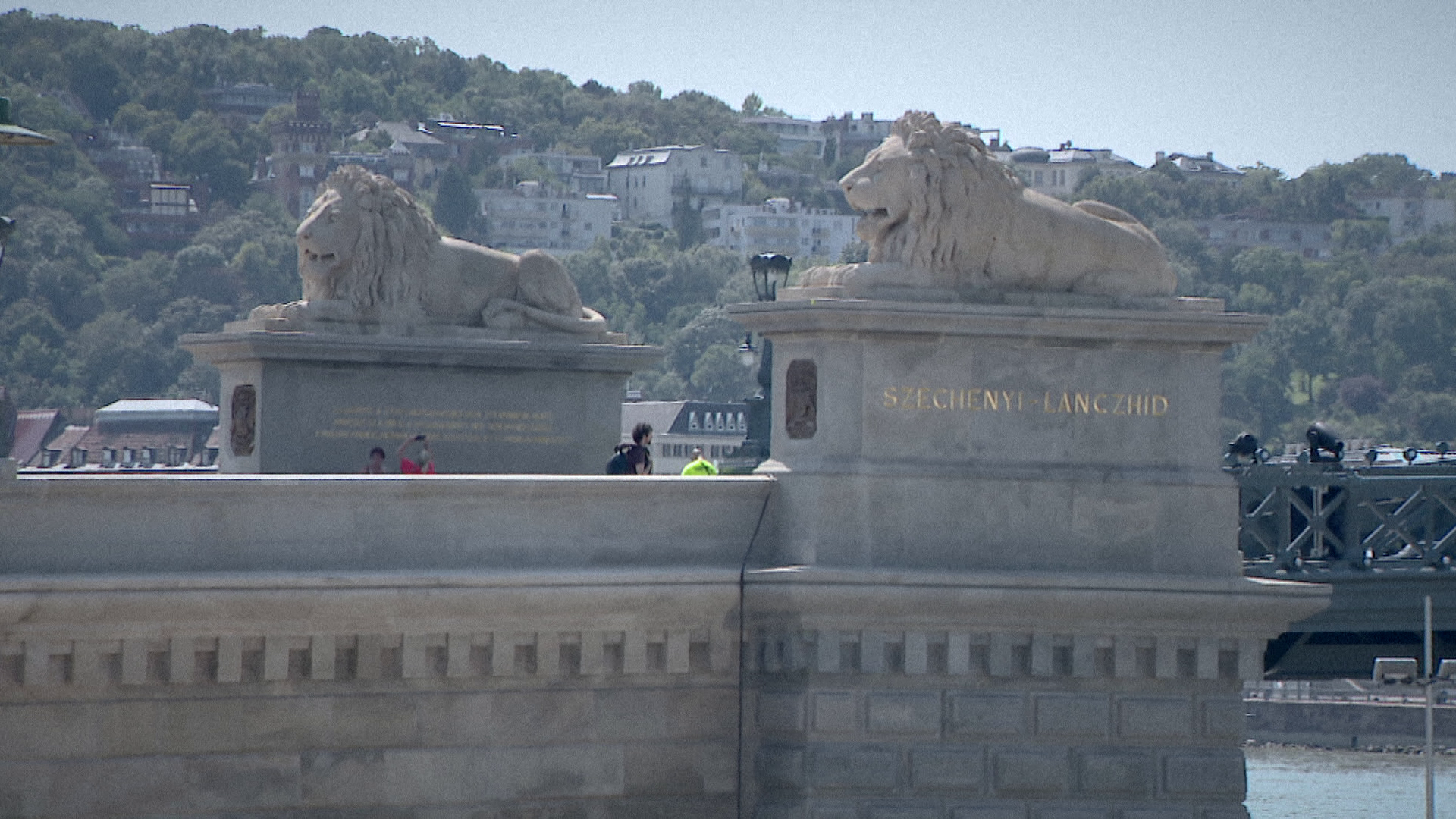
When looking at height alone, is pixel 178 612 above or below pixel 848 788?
above

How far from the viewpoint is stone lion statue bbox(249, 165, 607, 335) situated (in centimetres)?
2877

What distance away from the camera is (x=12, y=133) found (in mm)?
21969

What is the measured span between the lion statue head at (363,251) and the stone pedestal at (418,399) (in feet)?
1.72

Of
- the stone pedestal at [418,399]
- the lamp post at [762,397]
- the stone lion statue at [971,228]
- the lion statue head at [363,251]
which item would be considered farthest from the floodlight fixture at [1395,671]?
the lion statue head at [363,251]

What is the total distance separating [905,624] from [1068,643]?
55.5 inches

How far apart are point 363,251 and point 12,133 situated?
7.11 metres

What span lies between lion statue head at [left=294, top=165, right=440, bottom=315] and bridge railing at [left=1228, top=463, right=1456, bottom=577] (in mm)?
12214

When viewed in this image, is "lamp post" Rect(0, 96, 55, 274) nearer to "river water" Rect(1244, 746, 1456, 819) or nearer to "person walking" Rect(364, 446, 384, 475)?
"person walking" Rect(364, 446, 384, 475)

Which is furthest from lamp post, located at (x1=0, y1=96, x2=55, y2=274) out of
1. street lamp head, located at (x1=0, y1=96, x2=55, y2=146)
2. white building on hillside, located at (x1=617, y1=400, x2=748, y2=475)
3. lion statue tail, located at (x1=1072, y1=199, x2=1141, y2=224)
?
white building on hillside, located at (x1=617, y1=400, x2=748, y2=475)

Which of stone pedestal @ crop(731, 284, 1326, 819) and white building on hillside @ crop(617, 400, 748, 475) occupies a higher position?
stone pedestal @ crop(731, 284, 1326, 819)

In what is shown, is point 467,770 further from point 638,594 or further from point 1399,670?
point 1399,670

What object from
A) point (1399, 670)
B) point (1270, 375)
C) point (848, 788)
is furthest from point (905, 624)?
point (1270, 375)

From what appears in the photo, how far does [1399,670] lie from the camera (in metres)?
28.3

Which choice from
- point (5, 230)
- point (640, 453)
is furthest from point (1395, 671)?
point (5, 230)
